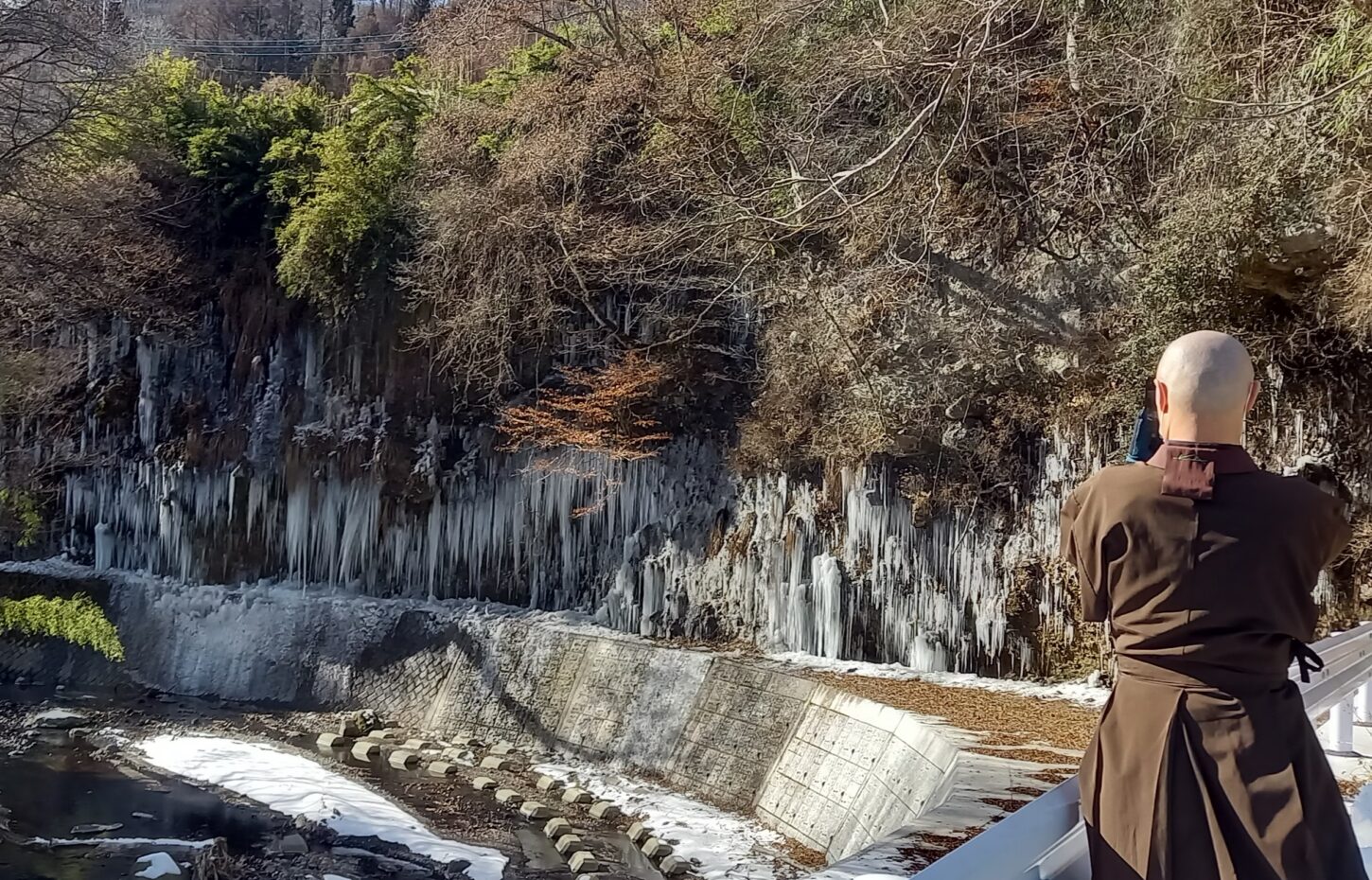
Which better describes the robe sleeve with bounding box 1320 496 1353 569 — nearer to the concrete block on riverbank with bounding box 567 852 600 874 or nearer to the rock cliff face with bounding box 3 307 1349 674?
the concrete block on riverbank with bounding box 567 852 600 874

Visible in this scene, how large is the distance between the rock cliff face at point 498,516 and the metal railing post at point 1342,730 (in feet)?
16.7

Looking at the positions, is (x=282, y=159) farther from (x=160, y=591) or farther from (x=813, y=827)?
(x=813, y=827)

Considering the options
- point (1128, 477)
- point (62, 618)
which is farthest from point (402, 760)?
point (1128, 477)

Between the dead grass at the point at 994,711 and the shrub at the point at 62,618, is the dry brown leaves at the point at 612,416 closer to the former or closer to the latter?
the dead grass at the point at 994,711

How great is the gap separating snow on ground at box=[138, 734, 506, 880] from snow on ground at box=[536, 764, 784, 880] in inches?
60.9

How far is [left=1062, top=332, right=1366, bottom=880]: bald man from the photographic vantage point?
81.8 inches

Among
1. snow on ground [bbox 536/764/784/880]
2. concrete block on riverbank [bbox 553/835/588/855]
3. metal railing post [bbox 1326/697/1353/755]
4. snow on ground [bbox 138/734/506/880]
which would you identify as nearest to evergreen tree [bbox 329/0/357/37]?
snow on ground [bbox 138/734/506/880]

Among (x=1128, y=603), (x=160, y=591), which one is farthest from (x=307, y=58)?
(x=1128, y=603)

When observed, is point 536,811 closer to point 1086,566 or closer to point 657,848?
point 657,848

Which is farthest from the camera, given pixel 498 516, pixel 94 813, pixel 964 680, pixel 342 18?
pixel 342 18

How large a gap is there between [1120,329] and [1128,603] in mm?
10482

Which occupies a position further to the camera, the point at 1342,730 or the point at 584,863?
the point at 584,863

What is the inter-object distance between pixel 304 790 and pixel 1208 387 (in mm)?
12076

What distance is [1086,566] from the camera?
223cm
